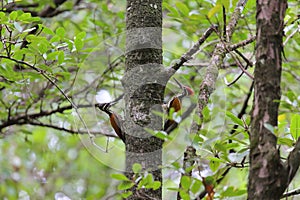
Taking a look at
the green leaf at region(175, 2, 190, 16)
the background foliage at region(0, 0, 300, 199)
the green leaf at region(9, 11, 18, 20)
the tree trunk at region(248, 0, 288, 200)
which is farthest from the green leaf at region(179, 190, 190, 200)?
the green leaf at region(9, 11, 18, 20)

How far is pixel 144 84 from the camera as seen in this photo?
3.14ft

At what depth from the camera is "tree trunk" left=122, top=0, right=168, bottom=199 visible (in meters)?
0.92

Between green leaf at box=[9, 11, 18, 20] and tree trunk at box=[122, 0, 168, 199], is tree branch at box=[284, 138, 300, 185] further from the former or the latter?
green leaf at box=[9, 11, 18, 20]

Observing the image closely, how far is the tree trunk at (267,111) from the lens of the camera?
0.65 m

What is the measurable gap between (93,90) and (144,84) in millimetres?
569

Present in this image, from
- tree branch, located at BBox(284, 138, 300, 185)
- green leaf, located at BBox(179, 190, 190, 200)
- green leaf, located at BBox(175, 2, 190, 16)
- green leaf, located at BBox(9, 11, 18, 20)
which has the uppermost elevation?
green leaf, located at BBox(175, 2, 190, 16)

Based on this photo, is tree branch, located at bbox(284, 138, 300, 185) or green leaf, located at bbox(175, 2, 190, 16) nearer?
tree branch, located at bbox(284, 138, 300, 185)

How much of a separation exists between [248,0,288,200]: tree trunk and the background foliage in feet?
0.10

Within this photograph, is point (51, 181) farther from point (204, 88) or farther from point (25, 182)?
point (204, 88)

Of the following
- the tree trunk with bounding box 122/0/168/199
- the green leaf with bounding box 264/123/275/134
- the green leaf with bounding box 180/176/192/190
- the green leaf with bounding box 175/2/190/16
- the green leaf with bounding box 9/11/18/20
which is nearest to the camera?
the green leaf with bounding box 264/123/275/134

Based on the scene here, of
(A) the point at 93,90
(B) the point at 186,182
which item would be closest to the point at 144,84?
(B) the point at 186,182

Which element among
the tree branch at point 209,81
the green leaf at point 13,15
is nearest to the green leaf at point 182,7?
the tree branch at point 209,81

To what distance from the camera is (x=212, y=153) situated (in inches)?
36.6

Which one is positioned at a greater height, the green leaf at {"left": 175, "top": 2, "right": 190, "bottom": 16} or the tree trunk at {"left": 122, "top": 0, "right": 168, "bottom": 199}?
the green leaf at {"left": 175, "top": 2, "right": 190, "bottom": 16}
